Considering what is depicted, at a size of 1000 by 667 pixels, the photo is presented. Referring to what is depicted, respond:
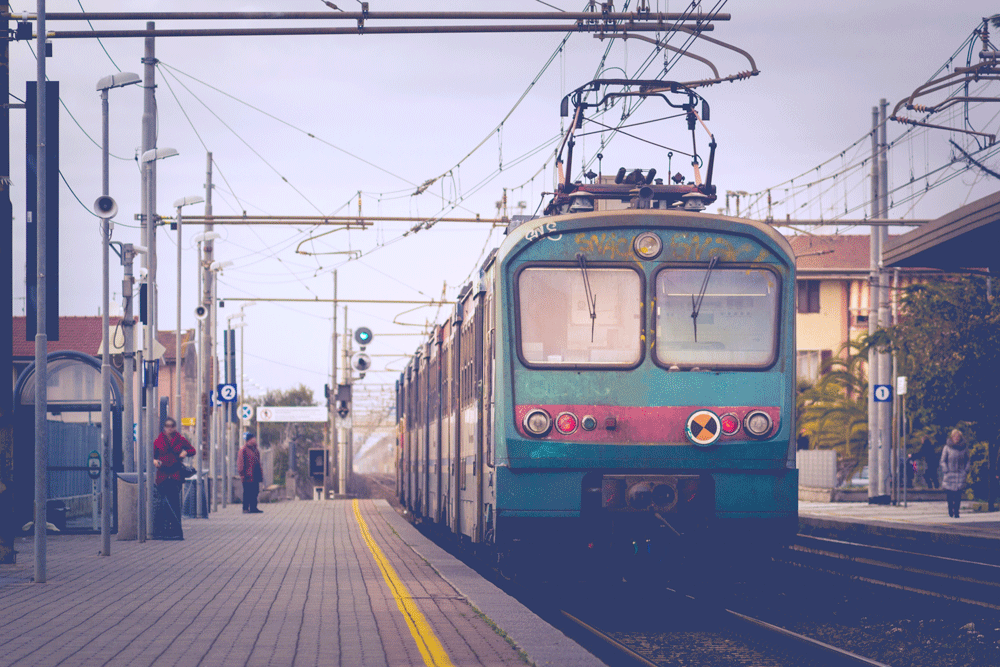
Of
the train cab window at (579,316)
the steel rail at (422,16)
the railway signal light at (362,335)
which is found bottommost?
the train cab window at (579,316)

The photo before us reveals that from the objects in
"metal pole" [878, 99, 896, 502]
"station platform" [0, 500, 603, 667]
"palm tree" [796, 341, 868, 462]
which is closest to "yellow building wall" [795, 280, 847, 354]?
"palm tree" [796, 341, 868, 462]

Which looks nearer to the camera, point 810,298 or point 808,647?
point 808,647

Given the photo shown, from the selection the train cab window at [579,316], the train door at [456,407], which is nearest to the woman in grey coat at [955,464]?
the train door at [456,407]

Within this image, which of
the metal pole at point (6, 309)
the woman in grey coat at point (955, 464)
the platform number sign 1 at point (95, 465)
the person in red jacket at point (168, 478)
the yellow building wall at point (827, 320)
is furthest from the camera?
the yellow building wall at point (827, 320)

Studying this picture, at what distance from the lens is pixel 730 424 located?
11.1 meters

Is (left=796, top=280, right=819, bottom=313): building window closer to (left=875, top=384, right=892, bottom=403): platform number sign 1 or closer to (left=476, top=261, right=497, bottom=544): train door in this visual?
(left=875, top=384, right=892, bottom=403): platform number sign 1

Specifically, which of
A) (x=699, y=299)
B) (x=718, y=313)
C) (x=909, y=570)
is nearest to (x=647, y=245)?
(x=699, y=299)

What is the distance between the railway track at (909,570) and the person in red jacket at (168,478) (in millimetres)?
9224

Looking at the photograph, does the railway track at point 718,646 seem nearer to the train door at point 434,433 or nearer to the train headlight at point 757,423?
the train headlight at point 757,423

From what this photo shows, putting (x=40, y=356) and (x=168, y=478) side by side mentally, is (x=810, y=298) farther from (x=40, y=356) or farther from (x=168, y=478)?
(x=40, y=356)

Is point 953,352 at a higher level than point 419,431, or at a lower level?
higher

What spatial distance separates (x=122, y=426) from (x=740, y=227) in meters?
14.1

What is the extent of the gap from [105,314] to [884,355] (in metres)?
18.7

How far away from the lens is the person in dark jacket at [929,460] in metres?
31.4
